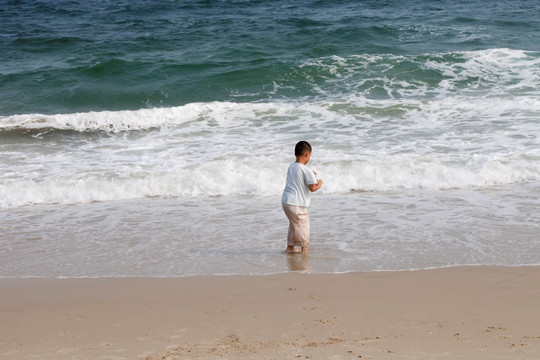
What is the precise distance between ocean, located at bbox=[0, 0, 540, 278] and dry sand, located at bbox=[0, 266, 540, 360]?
0.38 metres

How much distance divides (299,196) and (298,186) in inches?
3.7

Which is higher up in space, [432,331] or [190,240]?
[432,331]

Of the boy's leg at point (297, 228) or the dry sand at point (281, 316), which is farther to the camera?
the boy's leg at point (297, 228)

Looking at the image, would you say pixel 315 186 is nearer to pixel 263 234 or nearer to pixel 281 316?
pixel 263 234

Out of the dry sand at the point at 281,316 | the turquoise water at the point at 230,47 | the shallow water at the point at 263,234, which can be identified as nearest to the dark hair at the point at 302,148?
the shallow water at the point at 263,234

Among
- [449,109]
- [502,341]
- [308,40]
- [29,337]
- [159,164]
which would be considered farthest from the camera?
[308,40]

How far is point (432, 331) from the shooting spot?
3.97 m

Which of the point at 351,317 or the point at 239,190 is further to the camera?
the point at 239,190

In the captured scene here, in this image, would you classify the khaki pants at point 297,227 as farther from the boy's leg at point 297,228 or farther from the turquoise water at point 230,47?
the turquoise water at point 230,47

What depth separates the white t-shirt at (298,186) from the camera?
19.4ft

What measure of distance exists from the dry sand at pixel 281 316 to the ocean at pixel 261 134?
15.1 inches

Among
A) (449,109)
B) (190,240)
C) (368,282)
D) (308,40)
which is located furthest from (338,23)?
(368,282)

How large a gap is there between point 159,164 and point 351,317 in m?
5.95

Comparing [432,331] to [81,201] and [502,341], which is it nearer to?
[502,341]
